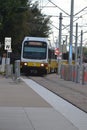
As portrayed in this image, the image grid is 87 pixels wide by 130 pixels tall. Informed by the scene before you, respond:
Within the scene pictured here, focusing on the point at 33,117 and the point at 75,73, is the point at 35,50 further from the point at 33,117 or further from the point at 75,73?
the point at 33,117

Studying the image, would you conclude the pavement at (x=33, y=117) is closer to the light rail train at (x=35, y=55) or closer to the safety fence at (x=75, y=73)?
the safety fence at (x=75, y=73)

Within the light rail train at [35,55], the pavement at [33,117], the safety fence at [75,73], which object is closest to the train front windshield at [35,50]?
the light rail train at [35,55]

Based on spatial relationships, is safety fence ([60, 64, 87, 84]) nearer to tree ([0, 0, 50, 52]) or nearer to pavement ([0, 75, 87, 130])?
tree ([0, 0, 50, 52])

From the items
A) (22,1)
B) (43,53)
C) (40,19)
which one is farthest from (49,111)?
(40,19)

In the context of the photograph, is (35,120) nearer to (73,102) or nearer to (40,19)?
(73,102)

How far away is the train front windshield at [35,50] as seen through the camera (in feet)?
160

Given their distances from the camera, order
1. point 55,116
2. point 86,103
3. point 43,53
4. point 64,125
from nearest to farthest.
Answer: point 64,125 → point 55,116 → point 86,103 → point 43,53

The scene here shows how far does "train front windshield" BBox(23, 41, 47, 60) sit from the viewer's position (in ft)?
160

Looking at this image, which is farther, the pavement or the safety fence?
the safety fence

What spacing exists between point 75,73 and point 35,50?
1126 cm

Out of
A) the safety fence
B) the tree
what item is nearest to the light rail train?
the tree

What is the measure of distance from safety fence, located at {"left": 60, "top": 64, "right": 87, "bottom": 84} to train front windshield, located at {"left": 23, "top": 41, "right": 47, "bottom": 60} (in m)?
6.34

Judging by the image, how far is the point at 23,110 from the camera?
55.4ft

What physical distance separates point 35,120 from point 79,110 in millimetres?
3551
